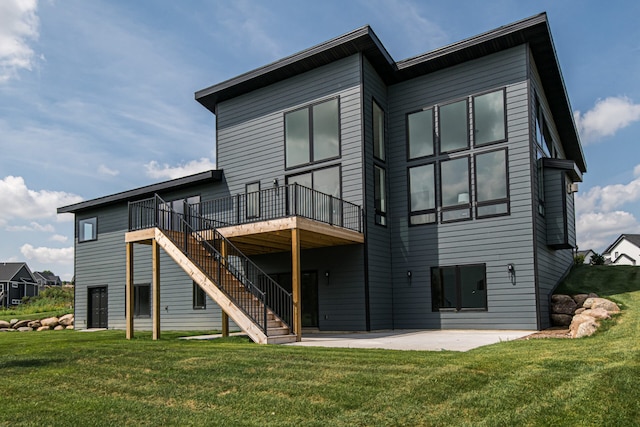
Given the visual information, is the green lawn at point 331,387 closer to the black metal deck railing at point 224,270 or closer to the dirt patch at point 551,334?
the dirt patch at point 551,334

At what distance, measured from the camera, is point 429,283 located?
1488 cm

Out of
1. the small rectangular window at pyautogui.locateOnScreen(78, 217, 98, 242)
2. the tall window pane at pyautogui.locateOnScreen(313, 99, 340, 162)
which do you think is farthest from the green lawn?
the small rectangular window at pyautogui.locateOnScreen(78, 217, 98, 242)

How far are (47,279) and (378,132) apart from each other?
2934 inches

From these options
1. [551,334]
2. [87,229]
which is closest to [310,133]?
[551,334]

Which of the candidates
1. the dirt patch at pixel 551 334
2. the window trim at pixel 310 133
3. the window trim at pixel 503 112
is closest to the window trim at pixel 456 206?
the window trim at pixel 503 112

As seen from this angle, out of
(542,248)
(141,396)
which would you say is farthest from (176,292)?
(141,396)

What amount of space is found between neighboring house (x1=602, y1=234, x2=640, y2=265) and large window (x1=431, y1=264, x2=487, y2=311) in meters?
42.7

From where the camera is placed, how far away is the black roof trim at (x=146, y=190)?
17672 millimetres

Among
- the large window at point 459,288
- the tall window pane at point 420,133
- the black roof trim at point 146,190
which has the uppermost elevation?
the tall window pane at point 420,133

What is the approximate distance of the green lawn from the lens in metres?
5.04

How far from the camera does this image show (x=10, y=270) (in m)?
58.6

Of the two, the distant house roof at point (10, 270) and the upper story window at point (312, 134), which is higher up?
the upper story window at point (312, 134)

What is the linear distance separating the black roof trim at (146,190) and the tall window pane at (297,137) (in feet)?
9.40

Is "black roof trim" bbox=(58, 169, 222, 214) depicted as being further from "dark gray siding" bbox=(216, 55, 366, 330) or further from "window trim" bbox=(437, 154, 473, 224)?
"window trim" bbox=(437, 154, 473, 224)
